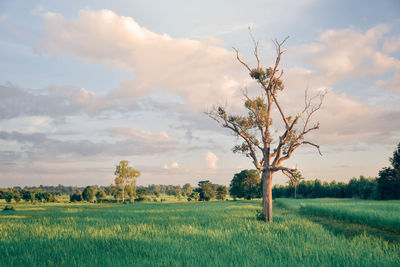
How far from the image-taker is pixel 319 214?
30562 millimetres

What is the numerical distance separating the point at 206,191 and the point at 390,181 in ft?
173

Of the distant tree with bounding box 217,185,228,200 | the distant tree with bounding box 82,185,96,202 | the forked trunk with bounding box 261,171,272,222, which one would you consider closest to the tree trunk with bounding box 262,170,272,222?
the forked trunk with bounding box 261,171,272,222

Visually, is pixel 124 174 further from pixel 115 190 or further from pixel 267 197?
pixel 267 197

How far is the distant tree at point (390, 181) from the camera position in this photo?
193 feet

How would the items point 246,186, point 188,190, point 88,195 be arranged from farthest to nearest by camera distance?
point 188,190 → point 88,195 → point 246,186

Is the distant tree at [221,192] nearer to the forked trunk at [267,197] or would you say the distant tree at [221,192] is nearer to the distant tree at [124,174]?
the distant tree at [124,174]

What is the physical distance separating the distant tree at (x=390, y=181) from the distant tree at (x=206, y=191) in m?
49.4

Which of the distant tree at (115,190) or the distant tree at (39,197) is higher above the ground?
the distant tree at (115,190)

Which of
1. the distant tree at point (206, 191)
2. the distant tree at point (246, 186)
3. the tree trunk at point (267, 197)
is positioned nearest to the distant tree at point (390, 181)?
the distant tree at point (246, 186)

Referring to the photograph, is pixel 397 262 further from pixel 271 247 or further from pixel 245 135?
pixel 245 135

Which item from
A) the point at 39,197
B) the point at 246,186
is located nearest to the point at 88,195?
the point at 39,197

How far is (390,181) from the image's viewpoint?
5941cm

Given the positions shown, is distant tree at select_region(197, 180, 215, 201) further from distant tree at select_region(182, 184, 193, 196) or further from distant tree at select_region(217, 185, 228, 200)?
distant tree at select_region(182, 184, 193, 196)

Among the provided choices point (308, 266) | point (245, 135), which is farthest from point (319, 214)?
point (308, 266)
